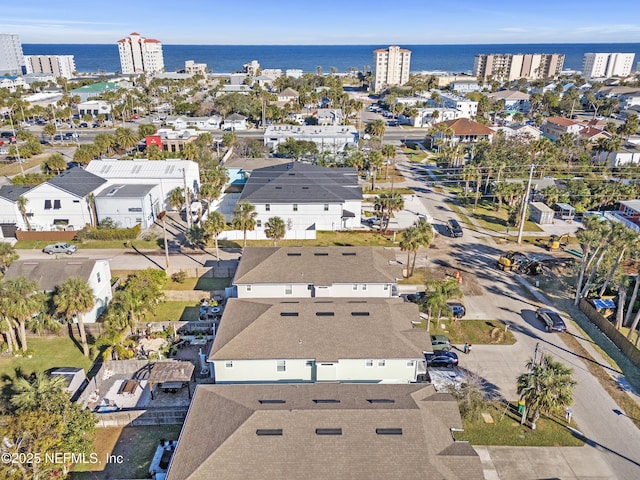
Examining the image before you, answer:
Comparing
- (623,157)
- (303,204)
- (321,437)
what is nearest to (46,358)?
(321,437)

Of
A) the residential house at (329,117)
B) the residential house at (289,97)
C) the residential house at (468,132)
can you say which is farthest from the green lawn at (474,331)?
the residential house at (289,97)

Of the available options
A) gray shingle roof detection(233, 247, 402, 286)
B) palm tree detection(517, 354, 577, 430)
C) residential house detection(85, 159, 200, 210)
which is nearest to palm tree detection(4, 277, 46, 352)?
gray shingle roof detection(233, 247, 402, 286)

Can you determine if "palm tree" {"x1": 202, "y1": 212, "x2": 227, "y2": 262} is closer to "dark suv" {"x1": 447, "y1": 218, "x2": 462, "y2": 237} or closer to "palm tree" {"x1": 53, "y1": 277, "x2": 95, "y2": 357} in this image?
"palm tree" {"x1": 53, "y1": 277, "x2": 95, "y2": 357}

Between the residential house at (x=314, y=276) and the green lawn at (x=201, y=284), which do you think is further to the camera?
the green lawn at (x=201, y=284)

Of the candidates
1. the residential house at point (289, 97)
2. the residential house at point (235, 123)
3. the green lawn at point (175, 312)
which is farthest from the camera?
the residential house at point (289, 97)

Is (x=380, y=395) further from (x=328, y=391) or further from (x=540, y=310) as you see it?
(x=540, y=310)

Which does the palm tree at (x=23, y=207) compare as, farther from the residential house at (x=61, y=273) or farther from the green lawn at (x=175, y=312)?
the green lawn at (x=175, y=312)

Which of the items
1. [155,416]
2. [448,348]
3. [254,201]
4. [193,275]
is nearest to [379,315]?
[448,348]
